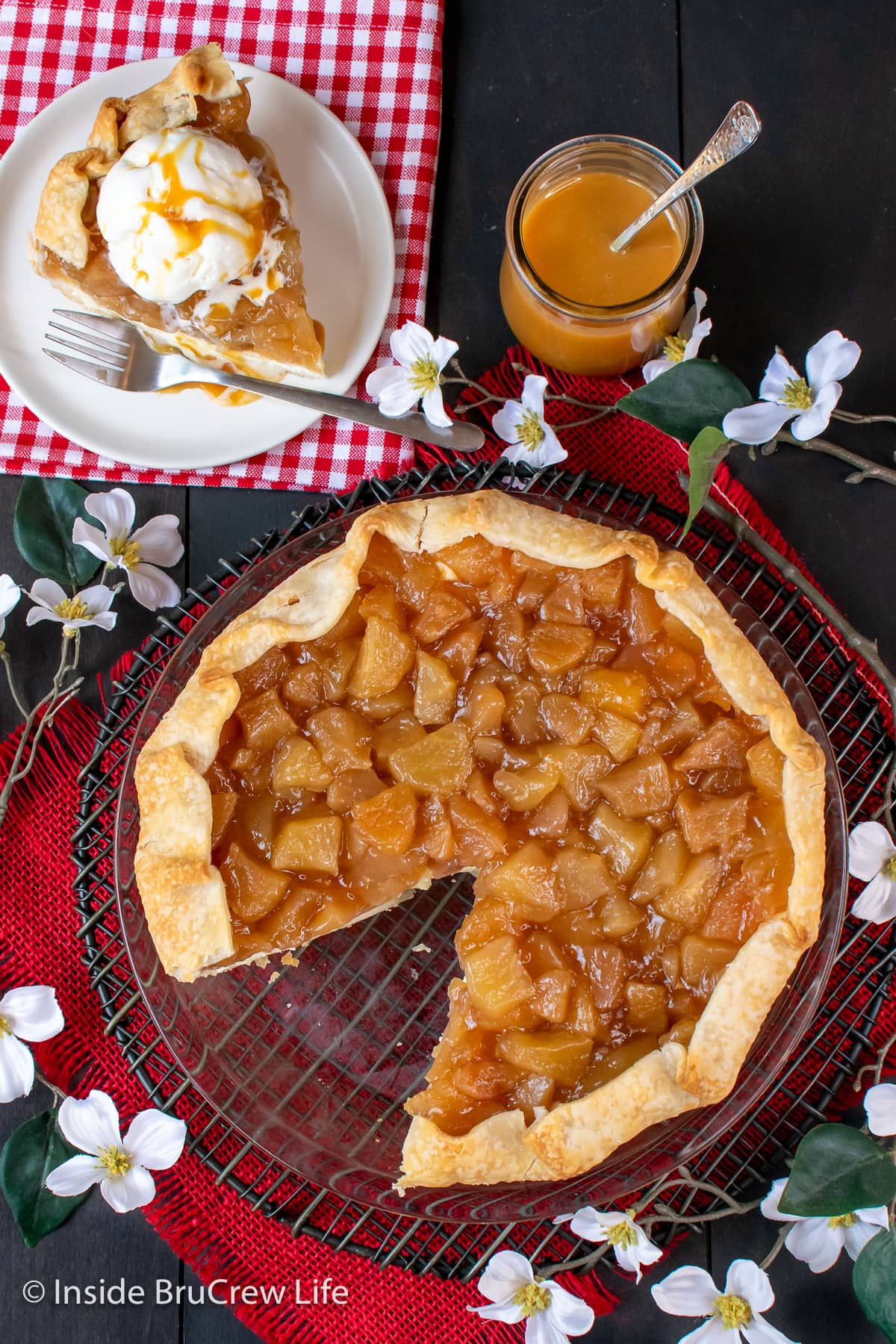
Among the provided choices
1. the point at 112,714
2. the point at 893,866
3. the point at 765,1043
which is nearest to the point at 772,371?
the point at 893,866

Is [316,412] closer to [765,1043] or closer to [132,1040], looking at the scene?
[132,1040]

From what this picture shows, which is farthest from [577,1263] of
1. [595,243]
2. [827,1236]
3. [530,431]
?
[595,243]

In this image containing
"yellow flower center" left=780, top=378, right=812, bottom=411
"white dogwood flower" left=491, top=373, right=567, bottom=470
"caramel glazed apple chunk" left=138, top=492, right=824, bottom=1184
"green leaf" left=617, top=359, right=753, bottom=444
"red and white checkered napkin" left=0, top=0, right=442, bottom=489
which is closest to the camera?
"caramel glazed apple chunk" left=138, top=492, right=824, bottom=1184

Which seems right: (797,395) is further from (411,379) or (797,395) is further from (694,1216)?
(694,1216)

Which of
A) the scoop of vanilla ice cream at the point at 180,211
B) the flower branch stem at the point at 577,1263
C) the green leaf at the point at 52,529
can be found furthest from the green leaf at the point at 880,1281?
the scoop of vanilla ice cream at the point at 180,211

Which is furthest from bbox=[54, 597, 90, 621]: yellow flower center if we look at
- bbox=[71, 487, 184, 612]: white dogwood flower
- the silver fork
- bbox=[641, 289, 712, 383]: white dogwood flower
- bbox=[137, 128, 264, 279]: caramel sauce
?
bbox=[641, 289, 712, 383]: white dogwood flower

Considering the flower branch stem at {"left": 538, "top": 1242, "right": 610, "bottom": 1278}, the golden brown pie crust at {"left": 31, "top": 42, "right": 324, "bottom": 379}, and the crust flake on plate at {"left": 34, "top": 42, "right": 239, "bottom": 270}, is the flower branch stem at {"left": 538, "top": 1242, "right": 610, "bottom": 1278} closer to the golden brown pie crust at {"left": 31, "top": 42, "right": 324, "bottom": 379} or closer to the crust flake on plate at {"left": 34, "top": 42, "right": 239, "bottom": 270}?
the golden brown pie crust at {"left": 31, "top": 42, "right": 324, "bottom": 379}

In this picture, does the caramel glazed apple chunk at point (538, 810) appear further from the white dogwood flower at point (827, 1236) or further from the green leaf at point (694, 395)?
the white dogwood flower at point (827, 1236)
